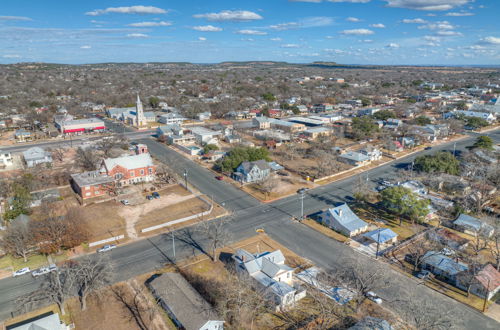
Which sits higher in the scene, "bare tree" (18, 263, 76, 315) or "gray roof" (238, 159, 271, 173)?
"gray roof" (238, 159, 271, 173)

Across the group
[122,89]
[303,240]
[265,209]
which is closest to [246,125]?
[265,209]

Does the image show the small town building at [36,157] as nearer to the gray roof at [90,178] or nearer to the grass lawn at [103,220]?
the gray roof at [90,178]

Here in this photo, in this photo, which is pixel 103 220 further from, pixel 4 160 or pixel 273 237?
pixel 4 160

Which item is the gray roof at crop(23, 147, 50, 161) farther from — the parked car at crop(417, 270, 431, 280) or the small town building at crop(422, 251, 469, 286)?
the small town building at crop(422, 251, 469, 286)

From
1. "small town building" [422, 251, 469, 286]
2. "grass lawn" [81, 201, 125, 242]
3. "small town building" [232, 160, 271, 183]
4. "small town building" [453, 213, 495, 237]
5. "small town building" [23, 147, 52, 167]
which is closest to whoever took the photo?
"small town building" [422, 251, 469, 286]

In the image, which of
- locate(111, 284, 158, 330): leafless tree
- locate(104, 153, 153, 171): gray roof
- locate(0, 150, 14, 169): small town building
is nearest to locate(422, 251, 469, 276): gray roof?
locate(111, 284, 158, 330): leafless tree

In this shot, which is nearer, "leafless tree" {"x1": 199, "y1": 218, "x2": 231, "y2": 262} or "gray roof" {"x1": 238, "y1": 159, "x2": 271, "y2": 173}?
"leafless tree" {"x1": 199, "y1": 218, "x2": 231, "y2": 262}
